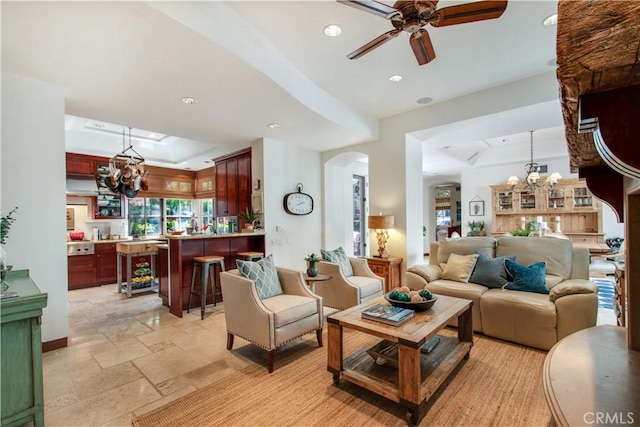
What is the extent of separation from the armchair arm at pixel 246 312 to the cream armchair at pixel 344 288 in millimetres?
1318

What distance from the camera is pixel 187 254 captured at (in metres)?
4.29

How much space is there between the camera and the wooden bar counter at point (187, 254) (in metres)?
4.10

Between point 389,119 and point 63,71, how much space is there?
14.2ft

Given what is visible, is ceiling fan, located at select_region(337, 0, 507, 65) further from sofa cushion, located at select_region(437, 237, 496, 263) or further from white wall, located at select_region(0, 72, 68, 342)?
white wall, located at select_region(0, 72, 68, 342)

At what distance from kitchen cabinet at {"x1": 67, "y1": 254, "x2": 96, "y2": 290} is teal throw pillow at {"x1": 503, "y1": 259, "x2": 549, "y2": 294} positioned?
23.4 ft

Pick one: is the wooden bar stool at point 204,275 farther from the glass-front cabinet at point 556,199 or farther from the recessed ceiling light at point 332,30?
the glass-front cabinet at point 556,199

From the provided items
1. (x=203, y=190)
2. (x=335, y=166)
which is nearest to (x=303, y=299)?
(x=335, y=166)

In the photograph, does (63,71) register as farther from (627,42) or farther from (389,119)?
(389,119)

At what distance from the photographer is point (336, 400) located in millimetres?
2164

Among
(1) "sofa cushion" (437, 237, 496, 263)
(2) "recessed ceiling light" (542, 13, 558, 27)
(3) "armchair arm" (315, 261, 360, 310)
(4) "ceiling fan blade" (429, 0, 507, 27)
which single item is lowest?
(3) "armchair arm" (315, 261, 360, 310)

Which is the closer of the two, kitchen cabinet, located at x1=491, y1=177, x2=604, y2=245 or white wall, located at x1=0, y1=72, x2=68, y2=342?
white wall, located at x1=0, y1=72, x2=68, y2=342

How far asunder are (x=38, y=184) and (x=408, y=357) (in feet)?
12.3

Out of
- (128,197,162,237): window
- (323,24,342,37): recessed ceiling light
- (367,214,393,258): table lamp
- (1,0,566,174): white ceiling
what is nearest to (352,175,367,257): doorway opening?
(367,214,393,258): table lamp

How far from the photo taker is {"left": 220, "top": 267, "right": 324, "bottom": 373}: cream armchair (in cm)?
259
